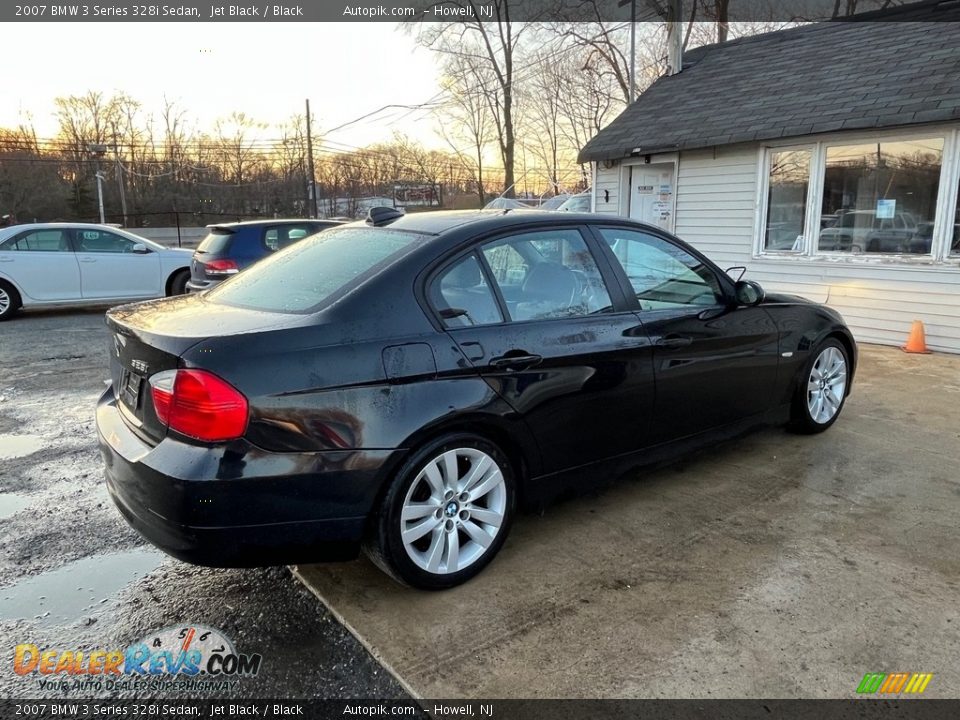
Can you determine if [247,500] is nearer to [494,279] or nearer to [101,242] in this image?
[494,279]

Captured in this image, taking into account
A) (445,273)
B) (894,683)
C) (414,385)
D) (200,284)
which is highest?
(445,273)

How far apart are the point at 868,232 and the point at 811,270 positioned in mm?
765

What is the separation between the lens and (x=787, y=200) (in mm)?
8820

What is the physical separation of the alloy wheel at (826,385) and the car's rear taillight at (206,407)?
3.75 m

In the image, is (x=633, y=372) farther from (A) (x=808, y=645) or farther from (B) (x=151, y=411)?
(B) (x=151, y=411)

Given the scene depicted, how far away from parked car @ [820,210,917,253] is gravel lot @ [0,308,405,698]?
8.03 metres

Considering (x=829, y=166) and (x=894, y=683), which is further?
(x=829, y=166)

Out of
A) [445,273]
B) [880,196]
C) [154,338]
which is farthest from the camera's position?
[880,196]

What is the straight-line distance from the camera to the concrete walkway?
2.32m

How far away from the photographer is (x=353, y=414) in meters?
2.46

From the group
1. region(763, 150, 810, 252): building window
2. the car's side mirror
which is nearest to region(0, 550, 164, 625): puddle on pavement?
the car's side mirror

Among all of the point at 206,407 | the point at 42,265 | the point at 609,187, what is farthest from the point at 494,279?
the point at 42,265

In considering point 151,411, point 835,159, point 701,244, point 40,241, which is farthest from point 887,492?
point 40,241

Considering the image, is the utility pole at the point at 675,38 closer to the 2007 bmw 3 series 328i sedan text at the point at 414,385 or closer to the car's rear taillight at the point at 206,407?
the 2007 bmw 3 series 328i sedan text at the point at 414,385
